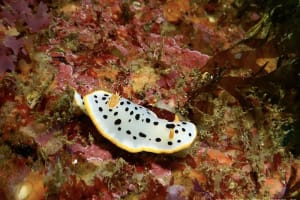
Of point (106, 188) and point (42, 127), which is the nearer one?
point (106, 188)

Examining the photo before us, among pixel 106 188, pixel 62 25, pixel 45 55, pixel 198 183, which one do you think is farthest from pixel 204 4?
pixel 106 188

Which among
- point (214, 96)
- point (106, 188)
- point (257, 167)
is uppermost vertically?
point (214, 96)

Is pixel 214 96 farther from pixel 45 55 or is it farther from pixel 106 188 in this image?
pixel 45 55

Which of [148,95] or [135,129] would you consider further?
[148,95]

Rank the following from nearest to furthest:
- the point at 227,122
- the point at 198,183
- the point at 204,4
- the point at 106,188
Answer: the point at 106,188
the point at 198,183
the point at 227,122
the point at 204,4

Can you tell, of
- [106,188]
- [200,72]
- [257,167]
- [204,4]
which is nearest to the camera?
[106,188]

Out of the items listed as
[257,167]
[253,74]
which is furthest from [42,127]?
[253,74]

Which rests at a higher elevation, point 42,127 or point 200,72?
point 200,72
